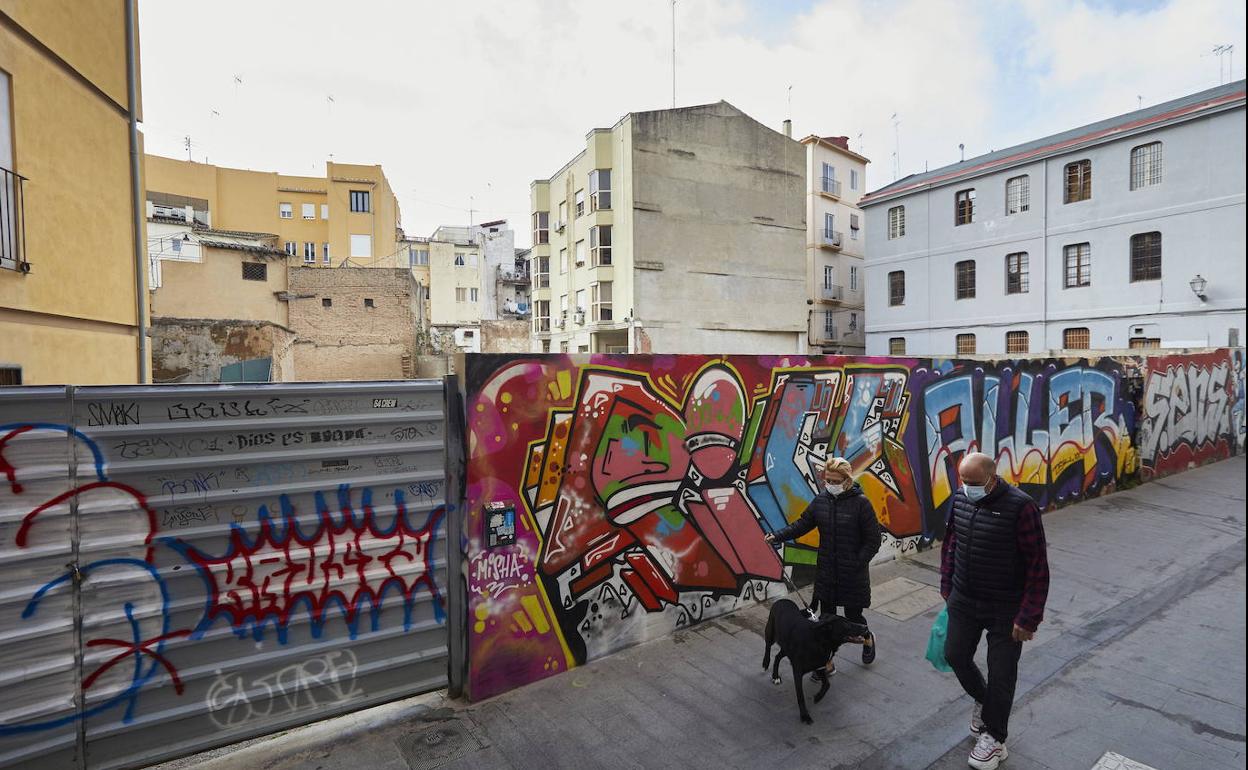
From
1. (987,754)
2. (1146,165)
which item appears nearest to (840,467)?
(987,754)

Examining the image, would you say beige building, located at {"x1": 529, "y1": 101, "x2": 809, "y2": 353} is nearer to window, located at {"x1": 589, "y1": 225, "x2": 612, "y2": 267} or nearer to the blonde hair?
window, located at {"x1": 589, "y1": 225, "x2": 612, "y2": 267}

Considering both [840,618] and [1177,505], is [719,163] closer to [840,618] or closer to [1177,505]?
[1177,505]

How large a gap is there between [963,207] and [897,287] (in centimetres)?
518

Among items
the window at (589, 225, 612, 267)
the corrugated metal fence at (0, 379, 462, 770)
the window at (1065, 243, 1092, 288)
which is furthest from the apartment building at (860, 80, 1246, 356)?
the corrugated metal fence at (0, 379, 462, 770)

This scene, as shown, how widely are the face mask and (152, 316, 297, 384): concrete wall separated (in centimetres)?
2010

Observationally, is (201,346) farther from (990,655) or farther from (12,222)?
(990,655)

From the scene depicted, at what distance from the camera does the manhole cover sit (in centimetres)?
370

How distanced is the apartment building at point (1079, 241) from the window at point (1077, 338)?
7 centimetres

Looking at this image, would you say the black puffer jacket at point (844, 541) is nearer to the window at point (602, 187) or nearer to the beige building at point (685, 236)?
the beige building at point (685, 236)

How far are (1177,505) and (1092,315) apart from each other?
19.7 meters

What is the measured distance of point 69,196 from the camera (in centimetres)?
743

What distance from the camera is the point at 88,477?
3.37m

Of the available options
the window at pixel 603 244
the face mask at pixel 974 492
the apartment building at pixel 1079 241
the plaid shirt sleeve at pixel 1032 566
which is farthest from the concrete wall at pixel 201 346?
the apartment building at pixel 1079 241

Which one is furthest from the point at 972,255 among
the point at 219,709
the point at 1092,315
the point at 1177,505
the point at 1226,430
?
the point at 219,709
